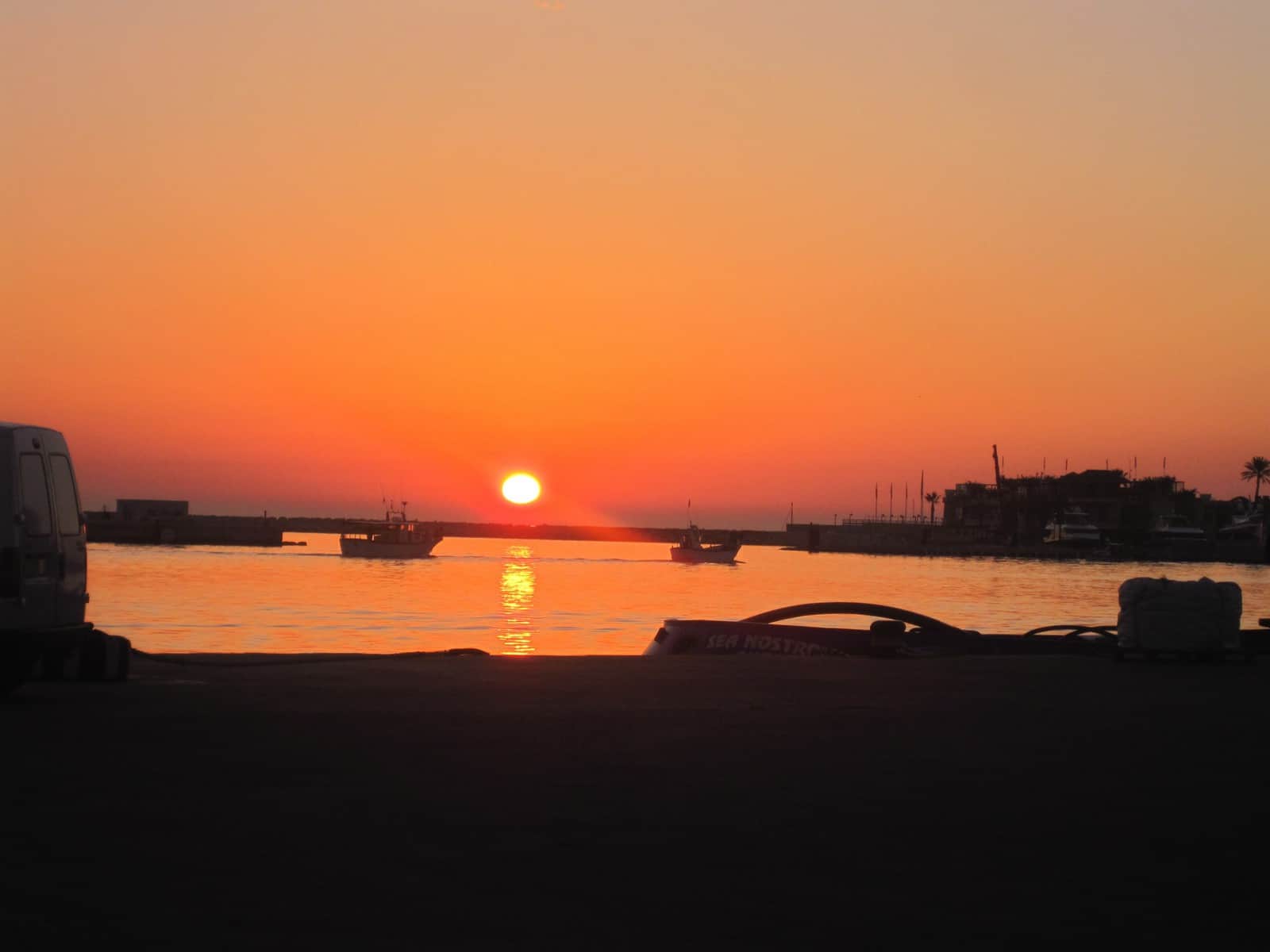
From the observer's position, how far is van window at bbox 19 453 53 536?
13500mm

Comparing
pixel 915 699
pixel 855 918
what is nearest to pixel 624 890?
pixel 855 918

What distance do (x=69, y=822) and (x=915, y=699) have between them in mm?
9812

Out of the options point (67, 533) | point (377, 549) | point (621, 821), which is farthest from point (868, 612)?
point (377, 549)

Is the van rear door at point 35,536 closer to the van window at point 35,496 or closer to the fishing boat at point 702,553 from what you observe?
the van window at point 35,496

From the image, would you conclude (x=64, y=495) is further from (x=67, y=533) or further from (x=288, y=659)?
(x=288, y=659)

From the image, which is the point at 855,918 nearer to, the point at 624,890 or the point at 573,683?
the point at 624,890

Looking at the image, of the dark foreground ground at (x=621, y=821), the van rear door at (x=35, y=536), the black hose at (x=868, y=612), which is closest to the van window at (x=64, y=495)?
the van rear door at (x=35, y=536)

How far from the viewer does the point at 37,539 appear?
44.8ft

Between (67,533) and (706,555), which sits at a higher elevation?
(706,555)

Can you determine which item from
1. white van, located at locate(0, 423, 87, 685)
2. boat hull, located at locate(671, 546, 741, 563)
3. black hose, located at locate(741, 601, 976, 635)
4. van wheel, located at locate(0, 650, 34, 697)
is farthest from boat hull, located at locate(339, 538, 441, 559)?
van wheel, located at locate(0, 650, 34, 697)

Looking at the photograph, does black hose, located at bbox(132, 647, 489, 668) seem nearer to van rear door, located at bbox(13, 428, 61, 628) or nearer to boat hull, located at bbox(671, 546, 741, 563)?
van rear door, located at bbox(13, 428, 61, 628)

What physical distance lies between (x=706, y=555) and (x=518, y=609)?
107m

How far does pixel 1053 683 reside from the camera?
18.1m

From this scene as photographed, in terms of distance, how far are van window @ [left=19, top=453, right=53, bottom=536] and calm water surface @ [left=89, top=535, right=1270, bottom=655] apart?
27.4 metres
